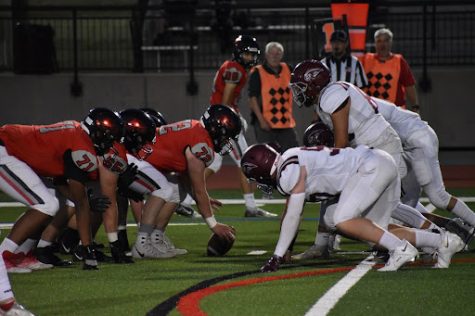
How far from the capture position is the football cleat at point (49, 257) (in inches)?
382

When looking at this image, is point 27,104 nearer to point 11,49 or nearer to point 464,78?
point 11,49

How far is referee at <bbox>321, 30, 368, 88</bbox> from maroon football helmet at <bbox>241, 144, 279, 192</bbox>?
394 cm

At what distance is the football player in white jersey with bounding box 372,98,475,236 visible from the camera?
10570mm

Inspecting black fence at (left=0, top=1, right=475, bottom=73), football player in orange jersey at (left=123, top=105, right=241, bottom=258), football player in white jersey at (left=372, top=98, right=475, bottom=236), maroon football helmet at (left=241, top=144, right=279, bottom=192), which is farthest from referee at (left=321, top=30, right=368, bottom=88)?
black fence at (left=0, top=1, right=475, bottom=73)

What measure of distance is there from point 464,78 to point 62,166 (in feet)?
42.2

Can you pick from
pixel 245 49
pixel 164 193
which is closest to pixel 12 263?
pixel 164 193

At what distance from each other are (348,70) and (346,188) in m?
4.17

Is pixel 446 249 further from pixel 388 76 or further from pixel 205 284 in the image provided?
pixel 388 76

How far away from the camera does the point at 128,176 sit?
10.2 meters

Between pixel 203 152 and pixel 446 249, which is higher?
pixel 203 152

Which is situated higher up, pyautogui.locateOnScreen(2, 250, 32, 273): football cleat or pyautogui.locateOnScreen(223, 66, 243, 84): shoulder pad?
pyautogui.locateOnScreen(223, 66, 243, 84): shoulder pad

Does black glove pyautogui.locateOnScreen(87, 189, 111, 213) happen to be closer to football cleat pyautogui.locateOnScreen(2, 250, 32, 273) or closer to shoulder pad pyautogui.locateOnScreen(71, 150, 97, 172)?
shoulder pad pyautogui.locateOnScreen(71, 150, 97, 172)

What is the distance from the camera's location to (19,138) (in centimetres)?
943

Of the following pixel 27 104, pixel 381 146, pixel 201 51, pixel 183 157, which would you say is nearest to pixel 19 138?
pixel 183 157
